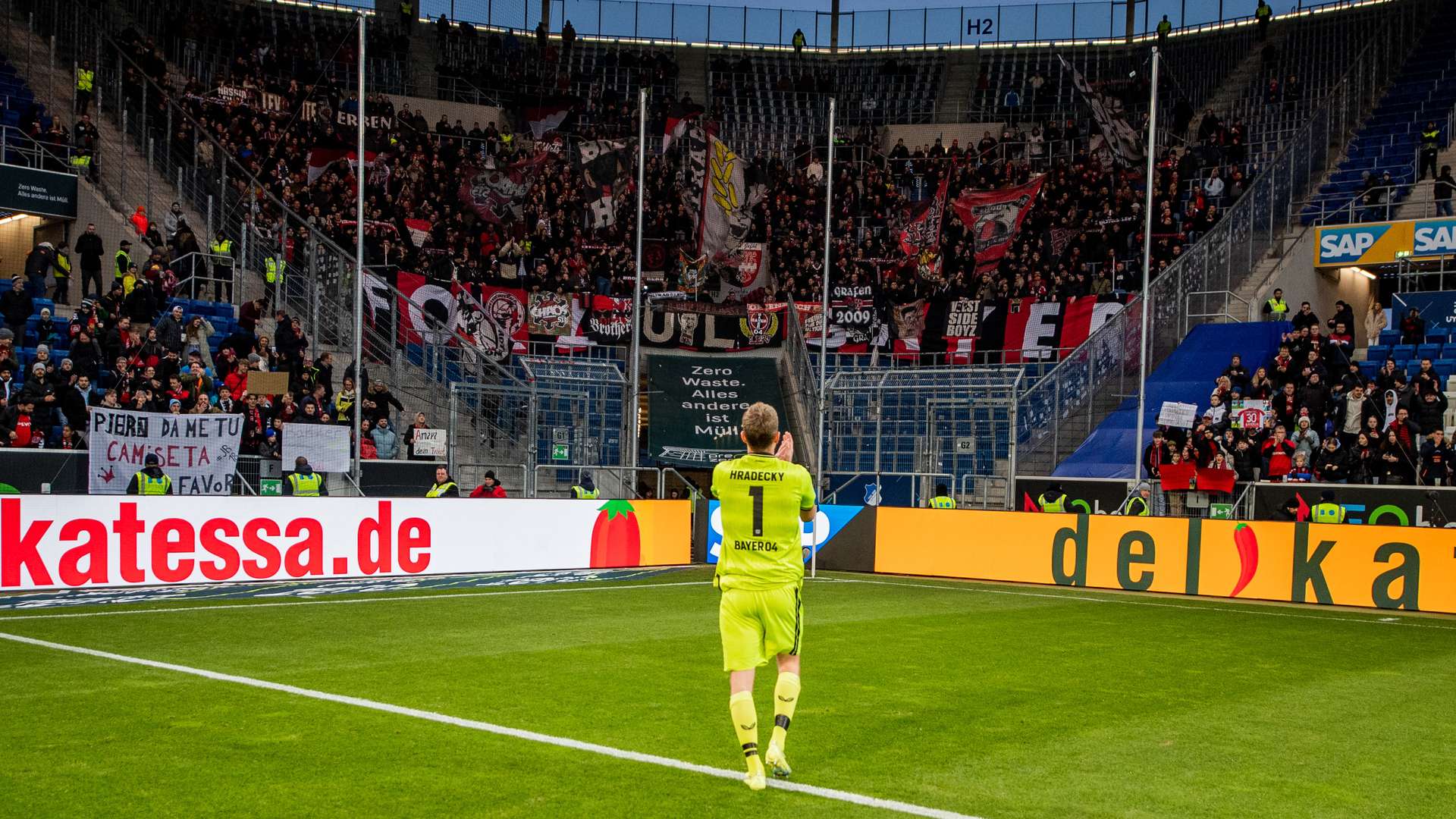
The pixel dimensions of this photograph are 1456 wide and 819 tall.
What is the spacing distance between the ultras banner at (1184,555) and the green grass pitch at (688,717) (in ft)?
11.6

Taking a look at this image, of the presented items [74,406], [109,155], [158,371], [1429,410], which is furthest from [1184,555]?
[109,155]

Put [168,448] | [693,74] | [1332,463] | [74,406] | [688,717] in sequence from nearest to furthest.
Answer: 1. [688,717]
2. [168,448]
3. [74,406]
4. [1332,463]
5. [693,74]

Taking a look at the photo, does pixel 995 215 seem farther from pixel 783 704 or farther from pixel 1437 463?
pixel 783 704

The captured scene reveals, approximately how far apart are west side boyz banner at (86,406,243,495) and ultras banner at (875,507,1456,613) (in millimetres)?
11186

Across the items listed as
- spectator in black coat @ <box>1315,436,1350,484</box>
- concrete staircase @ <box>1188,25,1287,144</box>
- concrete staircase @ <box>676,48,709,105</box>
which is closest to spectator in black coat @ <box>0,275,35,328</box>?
spectator in black coat @ <box>1315,436,1350,484</box>

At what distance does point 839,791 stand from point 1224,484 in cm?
2035

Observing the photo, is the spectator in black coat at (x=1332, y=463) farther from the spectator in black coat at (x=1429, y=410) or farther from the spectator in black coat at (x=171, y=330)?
the spectator in black coat at (x=171, y=330)

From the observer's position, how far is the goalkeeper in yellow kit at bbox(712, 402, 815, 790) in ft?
25.5

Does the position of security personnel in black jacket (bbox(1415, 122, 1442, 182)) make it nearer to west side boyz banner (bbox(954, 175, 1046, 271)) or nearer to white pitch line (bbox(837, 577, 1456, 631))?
west side boyz banner (bbox(954, 175, 1046, 271))

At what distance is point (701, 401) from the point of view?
116 feet

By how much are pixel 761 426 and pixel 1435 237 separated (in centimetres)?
3134

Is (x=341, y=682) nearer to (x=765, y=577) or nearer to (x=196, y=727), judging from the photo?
(x=196, y=727)

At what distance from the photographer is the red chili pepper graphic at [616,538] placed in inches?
938

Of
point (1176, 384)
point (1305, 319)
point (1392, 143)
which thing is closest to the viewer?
point (1305, 319)
